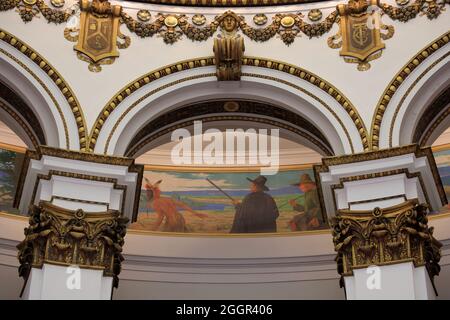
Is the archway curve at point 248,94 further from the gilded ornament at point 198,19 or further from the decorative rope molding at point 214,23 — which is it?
the gilded ornament at point 198,19

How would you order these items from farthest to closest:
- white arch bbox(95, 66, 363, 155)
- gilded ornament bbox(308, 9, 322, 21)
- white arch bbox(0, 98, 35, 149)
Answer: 1. gilded ornament bbox(308, 9, 322, 21)
2. white arch bbox(0, 98, 35, 149)
3. white arch bbox(95, 66, 363, 155)

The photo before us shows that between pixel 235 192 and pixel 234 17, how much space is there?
201 inches

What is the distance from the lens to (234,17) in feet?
38.1

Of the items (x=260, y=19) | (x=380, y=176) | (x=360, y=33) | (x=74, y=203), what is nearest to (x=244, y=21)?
(x=260, y=19)

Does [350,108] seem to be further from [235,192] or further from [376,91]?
[235,192]

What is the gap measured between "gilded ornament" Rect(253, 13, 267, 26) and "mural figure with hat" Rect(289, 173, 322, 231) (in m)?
4.67

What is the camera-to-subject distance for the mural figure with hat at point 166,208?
15844mm

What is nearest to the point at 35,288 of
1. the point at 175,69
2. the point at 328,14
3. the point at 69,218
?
the point at 69,218

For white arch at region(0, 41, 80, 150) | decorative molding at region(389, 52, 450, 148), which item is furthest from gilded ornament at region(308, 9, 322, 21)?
white arch at region(0, 41, 80, 150)

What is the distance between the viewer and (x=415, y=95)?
10805 mm

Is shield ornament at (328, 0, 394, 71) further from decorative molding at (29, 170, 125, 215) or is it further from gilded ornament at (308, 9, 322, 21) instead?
decorative molding at (29, 170, 125, 215)

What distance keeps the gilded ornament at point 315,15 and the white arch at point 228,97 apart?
2.98ft

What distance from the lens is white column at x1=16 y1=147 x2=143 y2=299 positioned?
9711 mm

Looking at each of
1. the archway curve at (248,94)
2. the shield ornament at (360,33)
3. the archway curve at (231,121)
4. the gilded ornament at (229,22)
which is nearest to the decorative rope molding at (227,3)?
the gilded ornament at (229,22)
